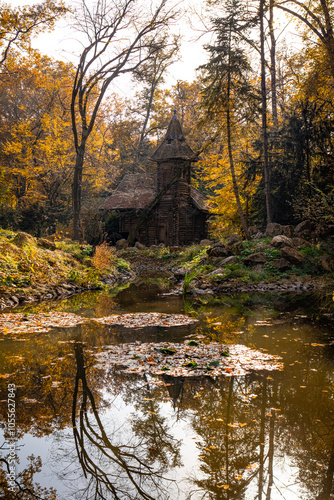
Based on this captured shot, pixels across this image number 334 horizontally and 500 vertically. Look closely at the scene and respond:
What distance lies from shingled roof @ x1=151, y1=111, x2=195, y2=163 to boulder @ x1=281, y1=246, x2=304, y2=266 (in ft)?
56.6

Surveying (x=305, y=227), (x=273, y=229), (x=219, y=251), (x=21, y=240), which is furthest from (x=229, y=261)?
(x=21, y=240)

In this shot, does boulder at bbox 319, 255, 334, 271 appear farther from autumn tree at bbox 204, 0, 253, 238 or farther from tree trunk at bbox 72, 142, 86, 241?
tree trunk at bbox 72, 142, 86, 241

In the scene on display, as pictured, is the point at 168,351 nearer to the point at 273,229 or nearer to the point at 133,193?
the point at 273,229

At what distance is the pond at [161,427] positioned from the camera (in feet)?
9.59

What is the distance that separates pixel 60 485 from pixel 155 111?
136 feet

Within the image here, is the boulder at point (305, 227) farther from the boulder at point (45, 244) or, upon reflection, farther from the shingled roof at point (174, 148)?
the shingled roof at point (174, 148)

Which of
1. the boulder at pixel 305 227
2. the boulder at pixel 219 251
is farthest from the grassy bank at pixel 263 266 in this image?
the boulder at pixel 305 227

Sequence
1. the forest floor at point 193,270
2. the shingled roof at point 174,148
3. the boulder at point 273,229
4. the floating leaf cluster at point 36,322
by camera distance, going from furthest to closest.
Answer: the shingled roof at point 174,148 < the boulder at point 273,229 < the forest floor at point 193,270 < the floating leaf cluster at point 36,322

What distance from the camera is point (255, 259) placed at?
16.6 m

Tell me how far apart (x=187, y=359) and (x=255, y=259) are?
11447 mm

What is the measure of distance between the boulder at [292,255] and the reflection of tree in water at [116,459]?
13.1 meters

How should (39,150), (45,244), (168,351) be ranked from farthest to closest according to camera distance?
(39,150) → (45,244) → (168,351)

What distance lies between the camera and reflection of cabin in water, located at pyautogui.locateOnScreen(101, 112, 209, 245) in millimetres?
32219

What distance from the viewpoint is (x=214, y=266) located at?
56.3ft
